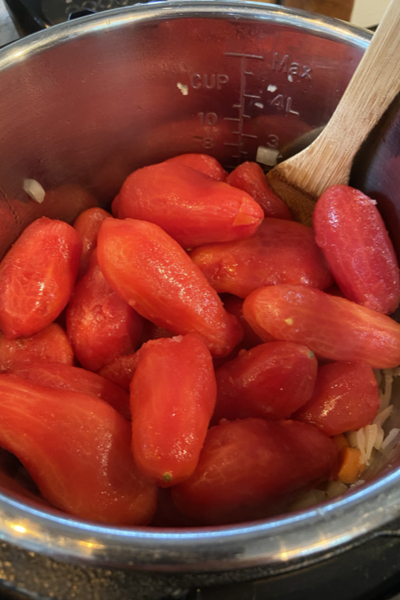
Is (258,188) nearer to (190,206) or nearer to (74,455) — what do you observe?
(190,206)

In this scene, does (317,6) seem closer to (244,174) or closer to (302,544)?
(244,174)

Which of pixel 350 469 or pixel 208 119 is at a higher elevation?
pixel 208 119

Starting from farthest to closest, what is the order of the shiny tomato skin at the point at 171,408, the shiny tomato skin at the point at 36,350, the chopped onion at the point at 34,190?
the chopped onion at the point at 34,190 < the shiny tomato skin at the point at 36,350 < the shiny tomato skin at the point at 171,408

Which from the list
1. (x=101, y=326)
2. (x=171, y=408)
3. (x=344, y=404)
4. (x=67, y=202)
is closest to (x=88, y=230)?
(x=67, y=202)

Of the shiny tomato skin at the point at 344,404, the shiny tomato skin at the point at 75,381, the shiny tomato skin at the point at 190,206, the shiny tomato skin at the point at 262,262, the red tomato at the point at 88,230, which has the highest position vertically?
the shiny tomato skin at the point at 190,206

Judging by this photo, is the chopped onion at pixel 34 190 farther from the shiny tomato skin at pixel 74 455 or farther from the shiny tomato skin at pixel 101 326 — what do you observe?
the shiny tomato skin at pixel 74 455

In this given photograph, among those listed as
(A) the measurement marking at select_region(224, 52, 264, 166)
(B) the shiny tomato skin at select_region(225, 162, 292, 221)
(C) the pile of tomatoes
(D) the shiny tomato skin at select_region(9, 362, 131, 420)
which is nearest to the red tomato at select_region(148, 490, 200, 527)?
(C) the pile of tomatoes

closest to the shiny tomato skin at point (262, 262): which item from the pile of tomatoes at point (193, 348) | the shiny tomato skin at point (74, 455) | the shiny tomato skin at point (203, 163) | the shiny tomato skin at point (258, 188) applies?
the pile of tomatoes at point (193, 348)
